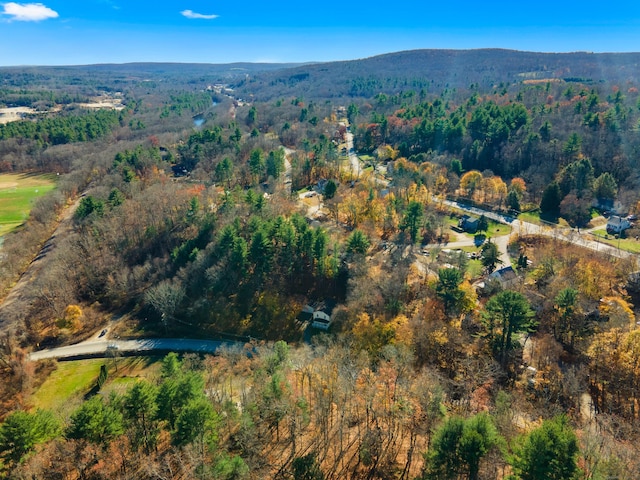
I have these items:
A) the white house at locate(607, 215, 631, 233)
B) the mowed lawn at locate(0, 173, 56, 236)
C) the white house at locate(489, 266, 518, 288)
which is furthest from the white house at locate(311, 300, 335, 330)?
the mowed lawn at locate(0, 173, 56, 236)

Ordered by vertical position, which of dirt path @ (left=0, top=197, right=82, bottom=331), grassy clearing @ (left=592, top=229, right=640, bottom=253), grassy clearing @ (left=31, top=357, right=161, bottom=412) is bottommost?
grassy clearing @ (left=31, top=357, right=161, bottom=412)

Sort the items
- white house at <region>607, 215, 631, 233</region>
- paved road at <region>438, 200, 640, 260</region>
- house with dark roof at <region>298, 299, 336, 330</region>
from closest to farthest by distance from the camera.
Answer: house with dark roof at <region>298, 299, 336, 330</region> < paved road at <region>438, 200, 640, 260</region> < white house at <region>607, 215, 631, 233</region>

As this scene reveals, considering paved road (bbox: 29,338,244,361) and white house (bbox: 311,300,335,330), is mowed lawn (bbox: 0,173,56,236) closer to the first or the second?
paved road (bbox: 29,338,244,361)

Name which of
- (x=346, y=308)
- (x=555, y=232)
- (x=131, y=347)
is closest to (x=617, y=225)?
(x=555, y=232)

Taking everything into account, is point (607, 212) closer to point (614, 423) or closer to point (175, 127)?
point (614, 423)

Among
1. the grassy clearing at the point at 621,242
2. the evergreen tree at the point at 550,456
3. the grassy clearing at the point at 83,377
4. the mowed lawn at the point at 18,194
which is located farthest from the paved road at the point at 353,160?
the evergreen tree at the point at 550,456

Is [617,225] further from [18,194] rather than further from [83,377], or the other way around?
[18,194]
